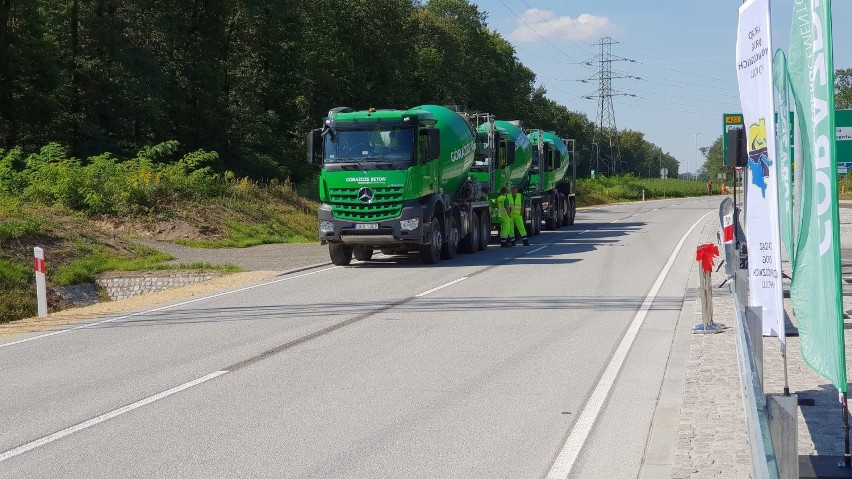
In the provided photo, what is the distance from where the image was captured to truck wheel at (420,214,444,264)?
23.4 metres

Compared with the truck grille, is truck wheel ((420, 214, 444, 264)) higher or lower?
lower

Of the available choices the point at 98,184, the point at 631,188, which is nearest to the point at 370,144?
the point at 98,184

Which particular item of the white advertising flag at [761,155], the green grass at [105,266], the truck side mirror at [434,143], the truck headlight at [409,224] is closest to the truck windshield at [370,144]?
the truck side mirror at [434,143]

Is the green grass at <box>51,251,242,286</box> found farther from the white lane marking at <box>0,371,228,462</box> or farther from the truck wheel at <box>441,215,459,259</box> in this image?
the white lane marking at <box>0,371,228,462</box>

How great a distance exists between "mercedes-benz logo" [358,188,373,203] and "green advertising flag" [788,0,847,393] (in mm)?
16845

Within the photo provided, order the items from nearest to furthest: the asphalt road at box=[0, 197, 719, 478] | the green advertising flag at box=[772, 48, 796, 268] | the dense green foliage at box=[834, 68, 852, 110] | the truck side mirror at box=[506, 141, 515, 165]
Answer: the asphalt road at box=[0, 197, 719, 478]
the green advertising flag at box=[772, 48, 796, 268]
the truck side mirror at box=[506, 141, 515, 165]
the dense green foliage at box=[834, 68, 852, 110]

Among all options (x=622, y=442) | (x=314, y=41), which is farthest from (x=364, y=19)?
(x=622, y=442)

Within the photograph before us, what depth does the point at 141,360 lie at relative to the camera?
1106 cm

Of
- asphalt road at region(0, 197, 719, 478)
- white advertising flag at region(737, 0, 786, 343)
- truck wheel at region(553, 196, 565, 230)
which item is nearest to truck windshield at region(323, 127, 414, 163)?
asphalt road at region(0, 197, 719, 478)

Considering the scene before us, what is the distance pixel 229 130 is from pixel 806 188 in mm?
48558

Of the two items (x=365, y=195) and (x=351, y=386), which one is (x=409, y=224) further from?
(x=351, y=386)

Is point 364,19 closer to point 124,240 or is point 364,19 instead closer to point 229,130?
point 229,130

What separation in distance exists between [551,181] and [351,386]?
1219 inches

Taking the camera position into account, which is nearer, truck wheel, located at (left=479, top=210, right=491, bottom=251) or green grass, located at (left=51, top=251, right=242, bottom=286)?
green grass, located at (left=51, top=251, right=242, bottom=286)
